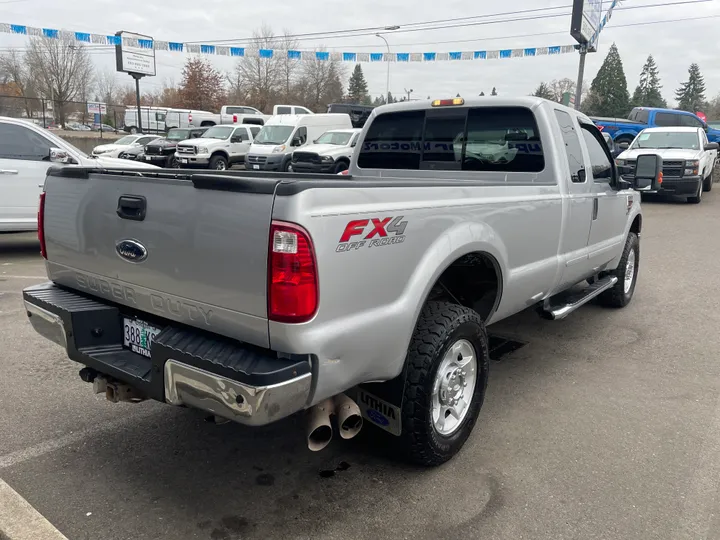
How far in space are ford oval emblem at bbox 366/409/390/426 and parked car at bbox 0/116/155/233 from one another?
6175 millimetres

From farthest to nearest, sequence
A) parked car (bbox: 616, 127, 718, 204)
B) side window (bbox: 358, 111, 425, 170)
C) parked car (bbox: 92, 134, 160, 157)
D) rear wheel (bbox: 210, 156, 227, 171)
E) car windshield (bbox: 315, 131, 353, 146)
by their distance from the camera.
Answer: parked car (bbox: 92, 134, 160, 157) < rear wheel (bbox: 210, 156, 227, 171) < car windshield (bbox: 315, 131, 353, 146) < parked car (bbox: 616, 127, 718, 204) < side window (bbox: 358, 111, 425, 170)

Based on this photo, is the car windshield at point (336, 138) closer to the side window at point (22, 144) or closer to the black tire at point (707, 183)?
the black tire at point (707, 183)

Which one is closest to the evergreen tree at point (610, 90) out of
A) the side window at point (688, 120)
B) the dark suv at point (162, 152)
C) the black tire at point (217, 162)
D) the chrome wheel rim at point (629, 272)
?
the side window at point (688, 120)

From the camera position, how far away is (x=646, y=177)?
5.32 meters

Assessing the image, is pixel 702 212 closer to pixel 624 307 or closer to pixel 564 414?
pixel 624 307

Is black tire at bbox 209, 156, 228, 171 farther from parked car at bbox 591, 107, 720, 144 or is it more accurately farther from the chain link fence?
parked car at bbox 591, 107, 720, 144

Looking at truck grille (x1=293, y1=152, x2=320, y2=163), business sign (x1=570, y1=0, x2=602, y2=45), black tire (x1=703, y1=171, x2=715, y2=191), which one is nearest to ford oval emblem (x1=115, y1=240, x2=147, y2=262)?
truck grille (x1=293, y1=152, x2=320, y2=163)

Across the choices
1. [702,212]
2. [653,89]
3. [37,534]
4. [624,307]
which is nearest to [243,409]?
[37,534]

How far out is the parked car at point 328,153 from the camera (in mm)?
18922

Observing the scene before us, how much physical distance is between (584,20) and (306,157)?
9.73 metres

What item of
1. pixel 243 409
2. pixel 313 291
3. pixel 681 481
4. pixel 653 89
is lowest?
pixel 681 481

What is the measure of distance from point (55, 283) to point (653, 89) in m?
107

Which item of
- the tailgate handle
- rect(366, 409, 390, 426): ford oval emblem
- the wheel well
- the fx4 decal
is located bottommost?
rect(366, 409, 390, 426): ford oval emblem

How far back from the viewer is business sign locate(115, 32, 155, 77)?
108 feet
